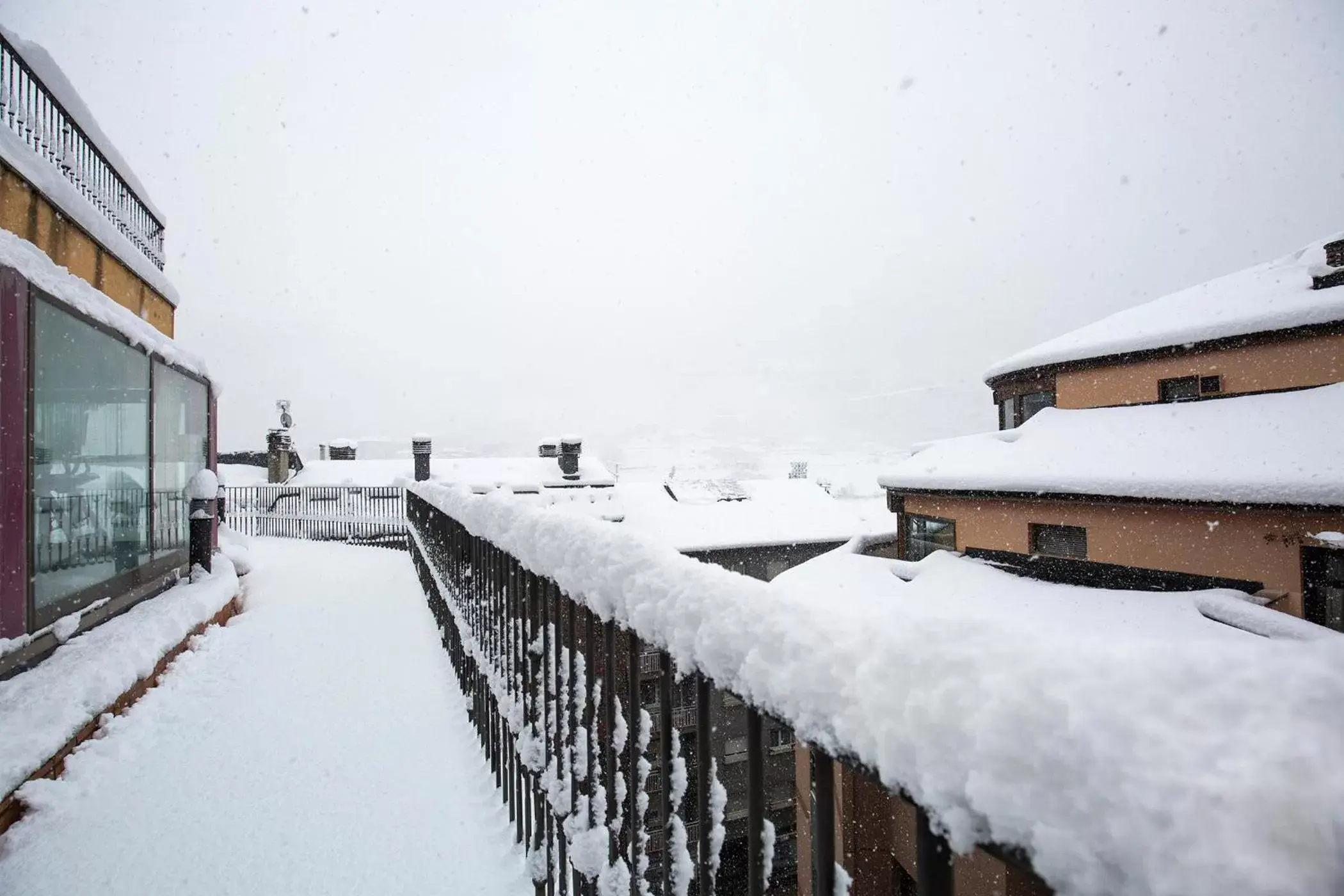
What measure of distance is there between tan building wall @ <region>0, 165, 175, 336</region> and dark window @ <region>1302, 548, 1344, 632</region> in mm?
16662

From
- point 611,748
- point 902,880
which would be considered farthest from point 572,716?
point 902,880

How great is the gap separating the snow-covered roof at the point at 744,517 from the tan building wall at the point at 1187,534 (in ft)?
22.1

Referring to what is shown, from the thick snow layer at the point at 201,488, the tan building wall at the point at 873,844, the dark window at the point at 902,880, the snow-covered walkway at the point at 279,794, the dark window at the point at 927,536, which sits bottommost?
the dark window at the point at 902,880

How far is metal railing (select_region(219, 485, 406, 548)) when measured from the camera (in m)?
19.5

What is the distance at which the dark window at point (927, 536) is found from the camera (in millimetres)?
15250

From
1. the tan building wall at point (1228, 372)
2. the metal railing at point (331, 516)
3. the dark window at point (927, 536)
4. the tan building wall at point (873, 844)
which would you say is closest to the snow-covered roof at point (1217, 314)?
the tan building wall at point (1228, 372)

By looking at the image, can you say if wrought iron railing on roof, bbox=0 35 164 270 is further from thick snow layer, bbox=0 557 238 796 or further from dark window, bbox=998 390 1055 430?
dark window, bbox=998 390 1055 430

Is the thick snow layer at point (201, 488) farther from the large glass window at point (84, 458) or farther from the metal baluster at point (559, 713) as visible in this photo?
the metal baluster at point (559, 713)

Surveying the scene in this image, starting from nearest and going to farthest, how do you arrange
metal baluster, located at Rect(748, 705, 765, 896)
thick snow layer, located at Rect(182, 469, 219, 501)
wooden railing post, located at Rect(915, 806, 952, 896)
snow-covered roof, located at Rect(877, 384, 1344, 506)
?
wooden railing post, located at Rect(915, 806, 952, 896) → metal baluster, located at Rect(748, 705, 765, 896) → thick snow layer, located at Rect(182, 469, 219, 501) → snow-covered roof, located at Rect(877, 384, 1344, 506)

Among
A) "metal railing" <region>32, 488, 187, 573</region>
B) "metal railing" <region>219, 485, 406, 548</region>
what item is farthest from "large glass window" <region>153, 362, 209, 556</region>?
"metal railing" <region>219, 485, 406, 548</region>

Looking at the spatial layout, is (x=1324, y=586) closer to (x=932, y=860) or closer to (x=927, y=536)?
(x=927, y=536)

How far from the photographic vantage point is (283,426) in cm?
2756

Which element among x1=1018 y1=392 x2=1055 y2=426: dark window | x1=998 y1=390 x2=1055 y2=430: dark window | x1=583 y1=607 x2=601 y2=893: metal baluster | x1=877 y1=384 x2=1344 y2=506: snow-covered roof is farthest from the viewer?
x1=998 y1=390 x2=1055 y2=430: dark window

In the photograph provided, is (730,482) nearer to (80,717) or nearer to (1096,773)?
(80,717)
